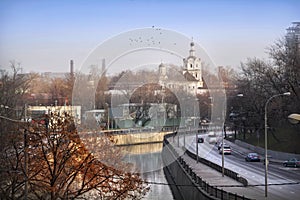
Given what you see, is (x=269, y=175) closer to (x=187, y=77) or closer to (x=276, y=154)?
(x=276, y=154)

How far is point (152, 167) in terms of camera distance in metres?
30.3

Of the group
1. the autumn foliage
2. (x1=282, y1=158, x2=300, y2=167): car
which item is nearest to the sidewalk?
the autumn foliage

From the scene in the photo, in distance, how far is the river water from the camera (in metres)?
21.0

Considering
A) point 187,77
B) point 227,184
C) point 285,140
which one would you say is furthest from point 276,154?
point 227,184

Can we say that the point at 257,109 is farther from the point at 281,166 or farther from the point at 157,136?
the point at 157,136

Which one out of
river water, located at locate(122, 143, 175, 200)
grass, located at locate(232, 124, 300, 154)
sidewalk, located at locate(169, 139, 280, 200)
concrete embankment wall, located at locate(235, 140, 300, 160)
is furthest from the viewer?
grass, located at locate(232, 124, 300, 154)

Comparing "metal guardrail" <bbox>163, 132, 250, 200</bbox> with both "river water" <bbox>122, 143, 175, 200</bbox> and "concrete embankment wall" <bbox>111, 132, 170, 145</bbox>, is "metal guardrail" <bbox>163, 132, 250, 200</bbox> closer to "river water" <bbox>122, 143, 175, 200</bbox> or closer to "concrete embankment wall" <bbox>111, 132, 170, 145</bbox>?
"river water" <bbox>122, 143, 175, 200</bbox>

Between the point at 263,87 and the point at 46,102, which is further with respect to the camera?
the point at 46,102

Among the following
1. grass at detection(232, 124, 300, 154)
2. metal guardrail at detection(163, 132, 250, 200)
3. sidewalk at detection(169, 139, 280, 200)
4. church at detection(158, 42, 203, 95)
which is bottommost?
sidewalk at detection(169, 139, 280, 200)

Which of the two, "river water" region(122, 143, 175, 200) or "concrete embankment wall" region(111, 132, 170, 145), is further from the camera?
"concrete embankment wall" region(111, 132, 170, 145)

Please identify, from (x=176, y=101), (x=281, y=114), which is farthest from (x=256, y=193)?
(x=176, y=101)

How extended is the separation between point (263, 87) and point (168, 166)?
6.98m

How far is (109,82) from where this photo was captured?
34.2m

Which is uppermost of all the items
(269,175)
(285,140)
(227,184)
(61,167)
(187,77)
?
(187,77)
